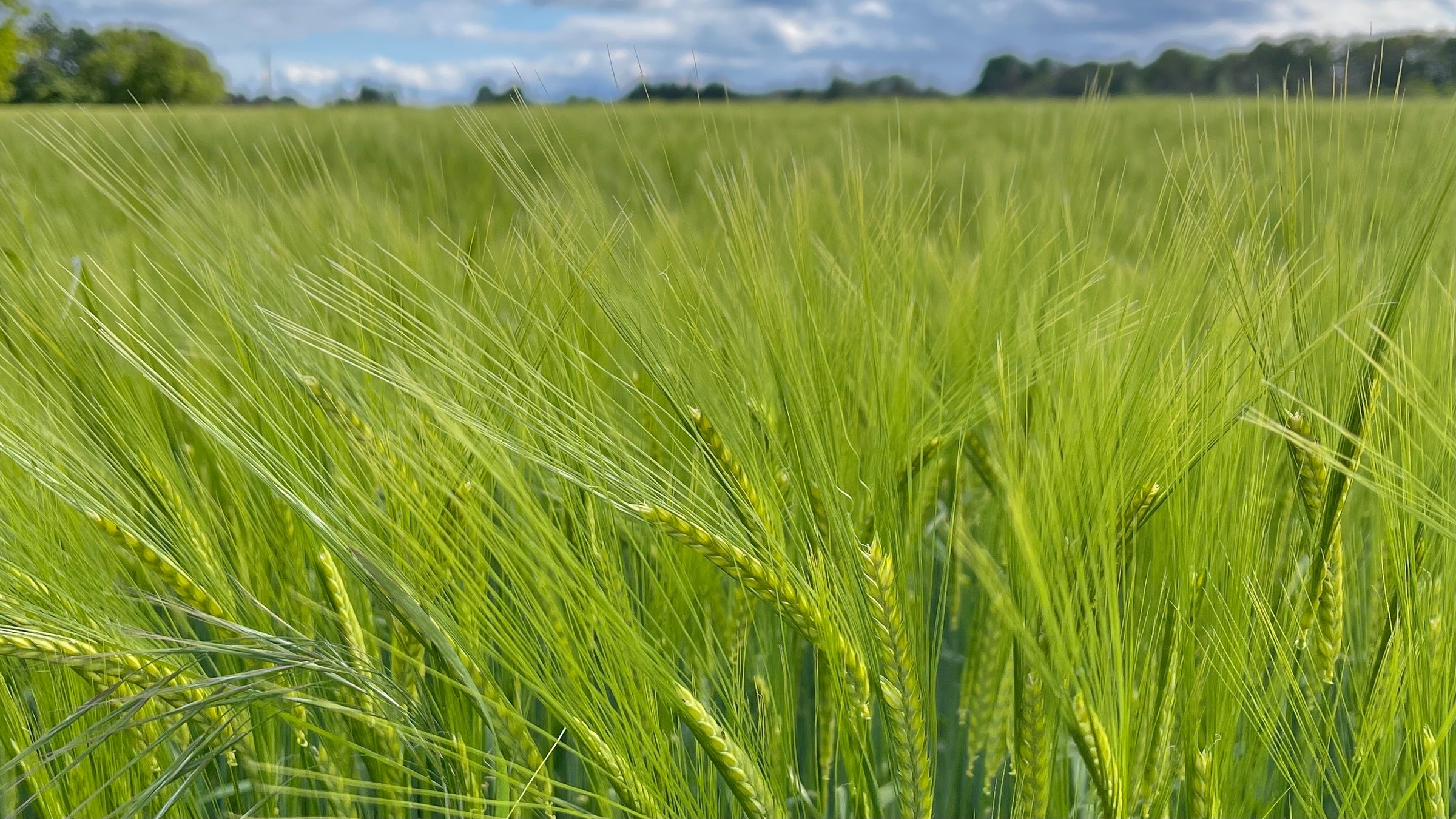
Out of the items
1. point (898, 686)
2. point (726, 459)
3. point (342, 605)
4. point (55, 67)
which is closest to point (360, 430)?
point (342, 605)

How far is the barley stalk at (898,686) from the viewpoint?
0.46m

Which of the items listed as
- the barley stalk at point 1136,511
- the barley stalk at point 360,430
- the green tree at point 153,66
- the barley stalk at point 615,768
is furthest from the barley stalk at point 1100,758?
the green tree at point 153,66

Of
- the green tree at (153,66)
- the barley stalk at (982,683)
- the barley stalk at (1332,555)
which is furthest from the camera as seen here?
the green tree at (153,66)

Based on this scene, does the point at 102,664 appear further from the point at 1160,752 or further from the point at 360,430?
the point at 1160,752

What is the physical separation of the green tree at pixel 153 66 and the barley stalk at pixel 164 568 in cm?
A: 628

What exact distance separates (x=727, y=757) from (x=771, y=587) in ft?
0.28

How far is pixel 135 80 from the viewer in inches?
313

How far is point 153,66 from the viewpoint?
868 cm

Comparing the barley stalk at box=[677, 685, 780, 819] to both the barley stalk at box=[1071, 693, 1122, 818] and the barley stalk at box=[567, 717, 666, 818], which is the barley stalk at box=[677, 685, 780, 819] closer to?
the barley stalk at box=[567, 717, 666, 818]

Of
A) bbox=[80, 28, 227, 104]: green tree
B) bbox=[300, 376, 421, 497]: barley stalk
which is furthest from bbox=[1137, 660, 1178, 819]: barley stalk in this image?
bbox=[80, 28, 227, 104]: green tree

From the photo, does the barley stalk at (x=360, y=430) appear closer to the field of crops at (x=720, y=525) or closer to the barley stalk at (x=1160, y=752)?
the field of crops at (x=720, y=525)

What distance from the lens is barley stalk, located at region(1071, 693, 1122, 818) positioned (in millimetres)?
455

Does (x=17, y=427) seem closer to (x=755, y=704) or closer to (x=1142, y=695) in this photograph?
(x=755, y=704)

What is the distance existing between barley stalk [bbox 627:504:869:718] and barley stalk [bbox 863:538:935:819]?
0.5 inches
